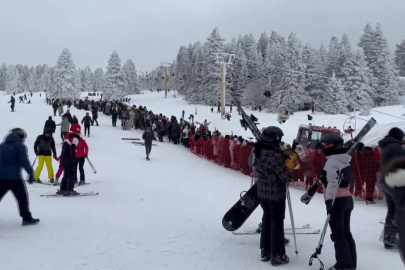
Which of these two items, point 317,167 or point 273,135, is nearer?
point 273,135

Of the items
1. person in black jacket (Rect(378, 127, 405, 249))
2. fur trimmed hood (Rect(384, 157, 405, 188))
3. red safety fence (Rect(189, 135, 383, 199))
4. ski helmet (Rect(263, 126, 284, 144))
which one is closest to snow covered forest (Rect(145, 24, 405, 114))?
red safety fence (Rect(189, 135, 383, 199))

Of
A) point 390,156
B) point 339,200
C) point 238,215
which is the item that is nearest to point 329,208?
point 339,200

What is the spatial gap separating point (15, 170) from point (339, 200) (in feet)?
17.2

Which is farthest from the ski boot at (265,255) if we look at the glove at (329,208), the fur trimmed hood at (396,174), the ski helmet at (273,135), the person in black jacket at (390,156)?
the fur trimmed hood at (396,174)

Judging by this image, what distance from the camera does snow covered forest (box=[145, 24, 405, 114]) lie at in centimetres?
5647

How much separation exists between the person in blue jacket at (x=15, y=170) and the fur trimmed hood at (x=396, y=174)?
5812mm

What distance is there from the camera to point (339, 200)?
5312mm

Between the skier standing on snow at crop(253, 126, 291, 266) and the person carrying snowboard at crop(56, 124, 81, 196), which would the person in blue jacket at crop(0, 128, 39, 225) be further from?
the skier standing on snow at crop(253, 126, 291, 266)

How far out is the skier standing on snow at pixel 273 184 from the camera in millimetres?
5578

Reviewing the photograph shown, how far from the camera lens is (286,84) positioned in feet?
211

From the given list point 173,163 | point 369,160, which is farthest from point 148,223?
point 173,163

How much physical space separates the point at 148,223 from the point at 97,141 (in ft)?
59.5

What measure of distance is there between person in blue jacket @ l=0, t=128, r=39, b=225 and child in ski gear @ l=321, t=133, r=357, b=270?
5022mm

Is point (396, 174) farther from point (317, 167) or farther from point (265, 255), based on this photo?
point (317, 167)
